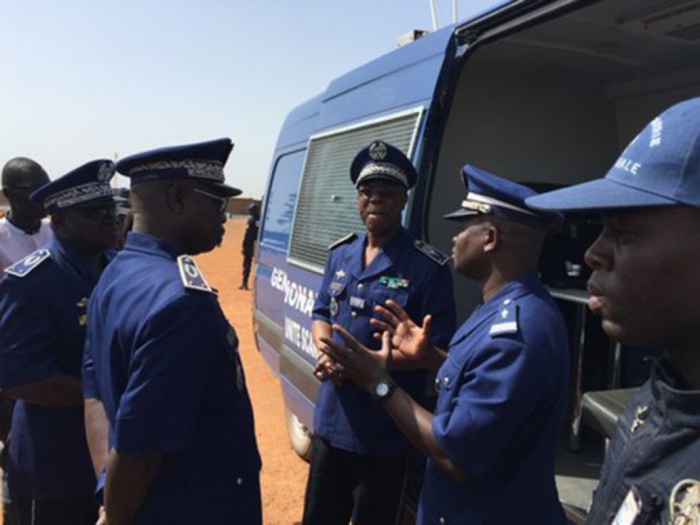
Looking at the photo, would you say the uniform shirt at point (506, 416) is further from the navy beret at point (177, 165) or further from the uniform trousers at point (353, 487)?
the navy beret at point (177, 165)

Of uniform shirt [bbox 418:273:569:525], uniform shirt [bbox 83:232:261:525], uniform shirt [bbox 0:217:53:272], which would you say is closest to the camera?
uniform shirt [bbox 83:232:261:525]

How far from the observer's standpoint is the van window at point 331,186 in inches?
119

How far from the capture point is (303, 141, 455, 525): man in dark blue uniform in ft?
7.88

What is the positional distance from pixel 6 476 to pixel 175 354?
137 cm

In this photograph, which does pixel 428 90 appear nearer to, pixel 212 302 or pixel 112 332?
pixel 212 302

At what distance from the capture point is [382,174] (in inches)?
99.6

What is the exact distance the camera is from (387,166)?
2555 mm

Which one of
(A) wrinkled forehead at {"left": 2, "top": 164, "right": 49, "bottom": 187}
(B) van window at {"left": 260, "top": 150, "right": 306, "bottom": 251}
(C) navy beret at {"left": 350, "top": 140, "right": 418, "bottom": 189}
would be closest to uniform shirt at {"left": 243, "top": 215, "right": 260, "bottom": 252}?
(B) van window at {"left": 260, "top": 150, "right": 306, "bottom": 251}

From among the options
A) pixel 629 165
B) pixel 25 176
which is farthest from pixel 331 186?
pixel 629 165

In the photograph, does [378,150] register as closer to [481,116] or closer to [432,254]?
[432,254]

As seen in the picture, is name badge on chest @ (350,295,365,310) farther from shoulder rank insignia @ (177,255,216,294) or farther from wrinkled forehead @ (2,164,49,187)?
wrinkled forehead @ (2,164,49,187)

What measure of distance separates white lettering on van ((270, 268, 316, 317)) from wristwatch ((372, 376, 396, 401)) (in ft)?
5.12

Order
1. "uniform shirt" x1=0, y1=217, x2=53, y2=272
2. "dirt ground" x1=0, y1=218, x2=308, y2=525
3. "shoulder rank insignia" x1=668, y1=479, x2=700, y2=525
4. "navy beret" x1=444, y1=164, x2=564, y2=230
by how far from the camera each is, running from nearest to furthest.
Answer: "shoulder rank insignia" x1=668, y1=479, x2=700, y2=525, "navy beret" x1=444, y1=164, x2=564, y2=230, "uniform shirt" x1=0, y1=217, x2=53, y2=272, "dirt ground" x1=0, y1=218, x2=308, y2=525

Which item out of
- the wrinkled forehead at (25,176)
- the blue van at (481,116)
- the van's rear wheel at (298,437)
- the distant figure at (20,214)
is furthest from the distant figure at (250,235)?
the wrinkled forehead at (25,176)
